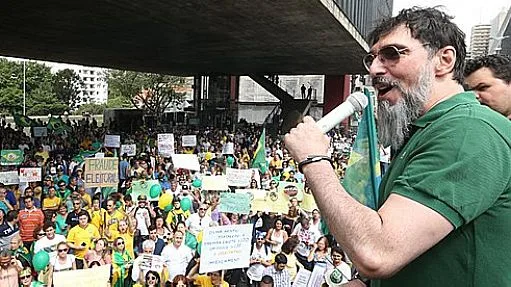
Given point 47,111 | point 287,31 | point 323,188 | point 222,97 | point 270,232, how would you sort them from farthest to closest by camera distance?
point 47,111 → point 222,97 → point 287,31 → point 270,232 → point 323,188

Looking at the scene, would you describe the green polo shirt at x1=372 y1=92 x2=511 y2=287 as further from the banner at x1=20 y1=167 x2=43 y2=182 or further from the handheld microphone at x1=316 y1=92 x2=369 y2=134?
the banner at x1=20 y1=167 x2=43 y2=182

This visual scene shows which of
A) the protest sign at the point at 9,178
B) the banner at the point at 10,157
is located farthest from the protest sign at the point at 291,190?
the banner at the point at 10,157

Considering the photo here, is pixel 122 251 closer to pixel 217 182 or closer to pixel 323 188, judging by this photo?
pixel 217 182

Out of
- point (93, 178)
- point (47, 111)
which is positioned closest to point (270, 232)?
point (93, 178)

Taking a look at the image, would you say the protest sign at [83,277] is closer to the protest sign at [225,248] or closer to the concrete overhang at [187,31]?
the protest sign at [225,248]

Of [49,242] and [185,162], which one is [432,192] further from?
[185,162]

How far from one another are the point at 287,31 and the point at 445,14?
539 inches

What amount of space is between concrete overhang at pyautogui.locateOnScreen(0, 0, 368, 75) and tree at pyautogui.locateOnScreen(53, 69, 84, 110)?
37.1 m

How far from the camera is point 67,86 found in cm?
6188

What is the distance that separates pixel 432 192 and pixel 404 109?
40 cm

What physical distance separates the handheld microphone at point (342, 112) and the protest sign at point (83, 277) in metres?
2.95

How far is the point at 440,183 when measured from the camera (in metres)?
1.16

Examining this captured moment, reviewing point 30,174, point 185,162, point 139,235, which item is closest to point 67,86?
point 30,174

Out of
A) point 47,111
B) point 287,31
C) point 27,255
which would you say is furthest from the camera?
point 47,111
